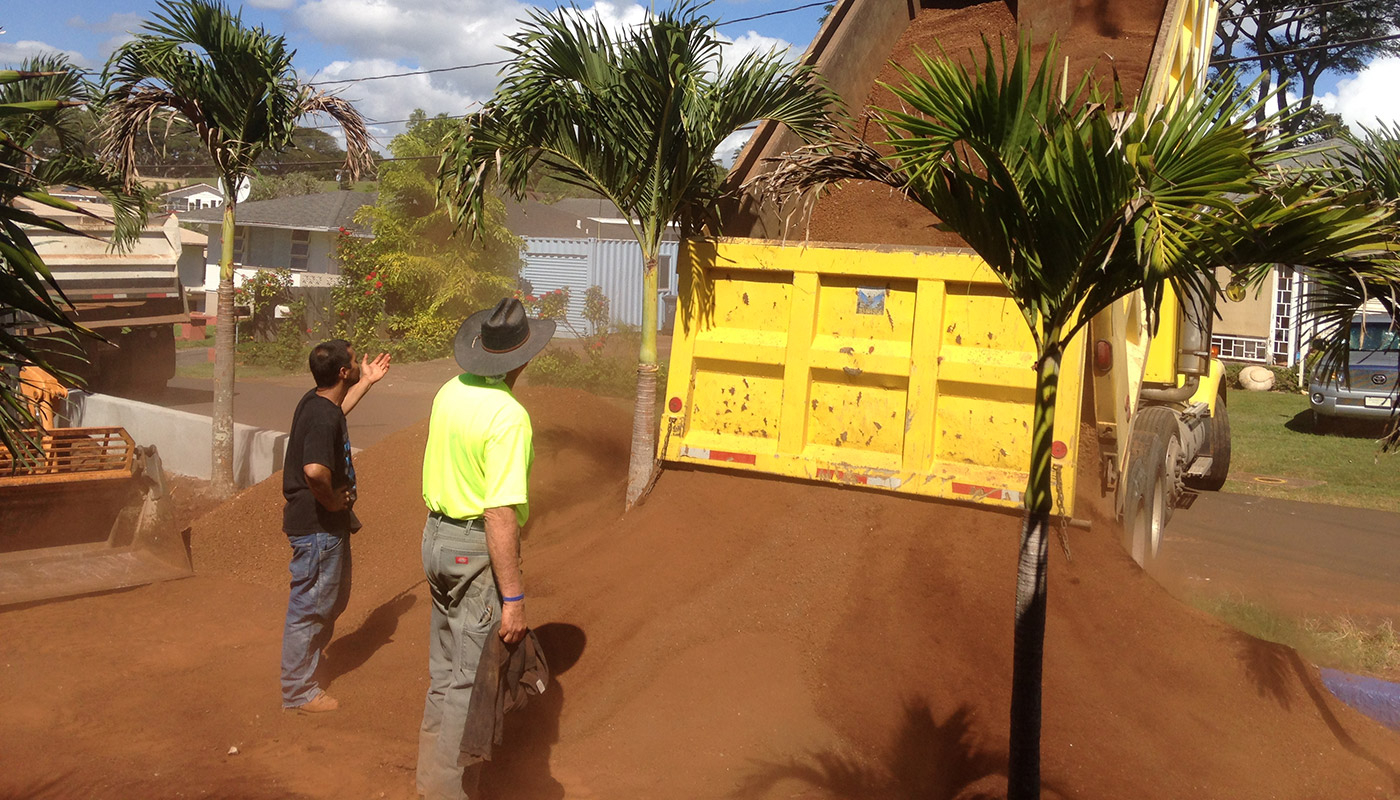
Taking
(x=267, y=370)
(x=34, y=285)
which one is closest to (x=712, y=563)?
(x=34, y=285)

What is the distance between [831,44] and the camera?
7.01m

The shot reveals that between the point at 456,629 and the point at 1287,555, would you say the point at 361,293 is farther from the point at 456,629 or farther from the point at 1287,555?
the point at 456,629

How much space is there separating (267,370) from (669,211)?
650 inches

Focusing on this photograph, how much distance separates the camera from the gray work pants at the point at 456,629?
154 inches

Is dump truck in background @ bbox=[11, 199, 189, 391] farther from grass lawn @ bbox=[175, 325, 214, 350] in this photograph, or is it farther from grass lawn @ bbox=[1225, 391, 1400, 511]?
grass lawn @ bbox=[1225, 391, 1400, 511]

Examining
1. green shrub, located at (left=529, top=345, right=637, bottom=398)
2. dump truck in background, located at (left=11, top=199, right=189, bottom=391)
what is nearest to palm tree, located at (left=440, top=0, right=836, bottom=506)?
green shrub, located at (left=529, top=345, right=637, bottom=398)

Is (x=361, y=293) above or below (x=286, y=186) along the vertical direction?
below

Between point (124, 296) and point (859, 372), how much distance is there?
15.2 metres

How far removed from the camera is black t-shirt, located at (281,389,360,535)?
5070 millimetres

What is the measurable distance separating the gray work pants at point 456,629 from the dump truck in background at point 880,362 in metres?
2.23

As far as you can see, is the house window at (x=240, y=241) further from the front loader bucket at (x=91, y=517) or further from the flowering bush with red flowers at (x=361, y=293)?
the front loader bucket at (x=91, y=517)

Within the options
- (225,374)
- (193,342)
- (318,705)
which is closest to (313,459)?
(318,705)

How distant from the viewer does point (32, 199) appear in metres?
2.90

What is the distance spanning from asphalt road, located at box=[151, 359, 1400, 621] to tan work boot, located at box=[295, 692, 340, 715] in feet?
18.7
